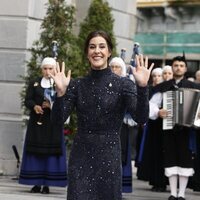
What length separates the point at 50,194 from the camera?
31.0 feet

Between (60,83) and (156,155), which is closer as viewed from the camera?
(60,83)

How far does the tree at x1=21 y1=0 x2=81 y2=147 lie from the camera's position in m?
11.1

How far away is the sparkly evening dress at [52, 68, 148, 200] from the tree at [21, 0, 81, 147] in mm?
6176

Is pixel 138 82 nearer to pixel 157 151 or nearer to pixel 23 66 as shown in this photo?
pixel 157 151

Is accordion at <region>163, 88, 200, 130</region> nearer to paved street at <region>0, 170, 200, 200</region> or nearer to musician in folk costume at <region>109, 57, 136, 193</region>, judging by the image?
musician in folk costume at <region>109, 57, 136, 193</region>

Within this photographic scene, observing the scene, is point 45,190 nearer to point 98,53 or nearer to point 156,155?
point 156,155

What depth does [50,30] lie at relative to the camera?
1123cm

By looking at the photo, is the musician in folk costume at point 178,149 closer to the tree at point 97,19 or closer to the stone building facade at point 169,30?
the tree at point 97,19

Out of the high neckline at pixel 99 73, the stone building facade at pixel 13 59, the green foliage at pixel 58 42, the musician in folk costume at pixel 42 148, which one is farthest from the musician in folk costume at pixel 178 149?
the high neckline at pixel 99 73

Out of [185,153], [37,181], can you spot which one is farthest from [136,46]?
[37,181]

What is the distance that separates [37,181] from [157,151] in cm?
207

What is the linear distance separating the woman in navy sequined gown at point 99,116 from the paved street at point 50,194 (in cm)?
391

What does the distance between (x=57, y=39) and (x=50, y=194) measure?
8.89 feet

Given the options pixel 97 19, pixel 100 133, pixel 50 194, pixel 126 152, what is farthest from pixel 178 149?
pixel 100 133
